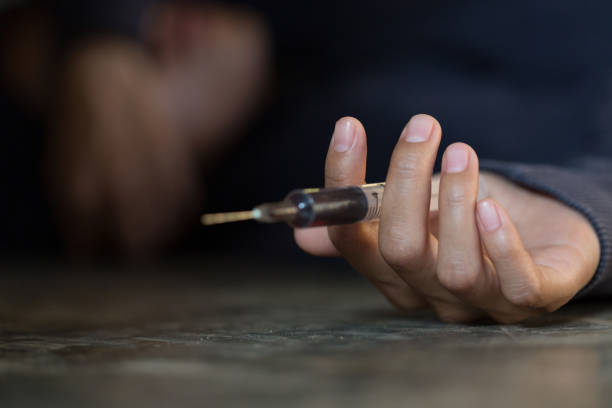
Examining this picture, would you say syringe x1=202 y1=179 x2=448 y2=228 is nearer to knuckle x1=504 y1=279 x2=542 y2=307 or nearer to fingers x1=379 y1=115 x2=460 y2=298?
fingers x1=379 y1=115 x2=460 y2=298

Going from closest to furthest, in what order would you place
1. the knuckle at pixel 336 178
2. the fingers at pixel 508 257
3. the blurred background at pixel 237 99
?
the fingers at pixel 508 257 → the knuckle at pixel 336 178 → the blurred background at pixel 237 99

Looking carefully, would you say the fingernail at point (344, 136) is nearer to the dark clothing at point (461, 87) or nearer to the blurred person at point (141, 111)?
the dark clothing at point (461, 87)

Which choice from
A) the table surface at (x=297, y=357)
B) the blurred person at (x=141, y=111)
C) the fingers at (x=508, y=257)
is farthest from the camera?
the blurred person at (x=141, y=111)

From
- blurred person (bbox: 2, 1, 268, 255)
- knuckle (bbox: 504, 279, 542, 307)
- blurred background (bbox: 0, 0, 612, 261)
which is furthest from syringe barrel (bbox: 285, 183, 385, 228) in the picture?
blurred person (bbox: 2, 1, 268, 255)

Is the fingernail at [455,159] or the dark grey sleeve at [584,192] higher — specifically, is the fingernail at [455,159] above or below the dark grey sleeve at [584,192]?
above

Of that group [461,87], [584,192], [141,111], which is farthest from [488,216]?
[141,111]

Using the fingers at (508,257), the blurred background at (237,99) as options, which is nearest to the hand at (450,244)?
the fingers at (508,257)

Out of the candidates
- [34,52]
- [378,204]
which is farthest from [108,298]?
[34,52]
